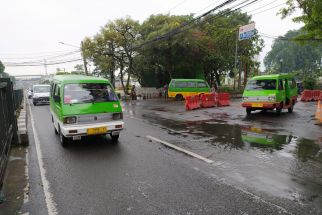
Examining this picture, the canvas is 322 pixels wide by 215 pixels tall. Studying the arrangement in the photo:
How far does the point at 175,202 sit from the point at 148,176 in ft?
4.72

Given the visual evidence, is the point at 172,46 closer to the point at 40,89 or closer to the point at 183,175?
the point at 40,89

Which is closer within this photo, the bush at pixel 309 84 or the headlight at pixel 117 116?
the headlight at pixel 117 116

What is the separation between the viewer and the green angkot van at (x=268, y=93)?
607 inches

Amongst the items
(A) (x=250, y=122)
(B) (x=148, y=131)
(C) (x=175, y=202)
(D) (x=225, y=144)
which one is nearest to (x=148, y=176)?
(C) (x=175, y=202)

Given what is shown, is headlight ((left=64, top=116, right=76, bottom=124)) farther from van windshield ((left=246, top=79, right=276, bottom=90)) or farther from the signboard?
the signboard

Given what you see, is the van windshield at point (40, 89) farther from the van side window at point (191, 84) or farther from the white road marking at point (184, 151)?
the white road marking at point (184, 151)

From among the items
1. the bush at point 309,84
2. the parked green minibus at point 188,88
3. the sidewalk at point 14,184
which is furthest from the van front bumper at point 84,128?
the bush at point 309,84

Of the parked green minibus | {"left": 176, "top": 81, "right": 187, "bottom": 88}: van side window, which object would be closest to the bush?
the parked green minibus

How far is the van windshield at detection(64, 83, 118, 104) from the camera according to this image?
29.7 ft

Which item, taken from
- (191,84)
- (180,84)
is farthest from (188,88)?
→ (180,84)

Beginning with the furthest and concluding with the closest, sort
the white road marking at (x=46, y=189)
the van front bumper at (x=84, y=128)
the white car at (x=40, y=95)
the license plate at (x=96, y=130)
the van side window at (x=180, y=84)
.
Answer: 1. the van side window at (x=180, y=84)
2. the white car at (x=40, y=95)
3. the license plate at (x=96, y=130)
4. the van front bumper at (x=84, y=128)
5. the white road marking at (x=46, y=189)

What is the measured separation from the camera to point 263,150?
8.41 m

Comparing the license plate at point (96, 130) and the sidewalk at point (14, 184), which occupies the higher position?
the license plate at point (96, 130)

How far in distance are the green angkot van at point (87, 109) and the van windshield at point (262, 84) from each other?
30.7 ft
